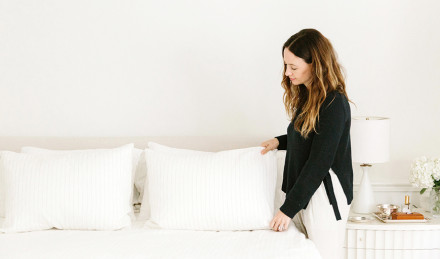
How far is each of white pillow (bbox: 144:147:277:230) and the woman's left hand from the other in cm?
8

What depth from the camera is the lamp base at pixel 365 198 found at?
2779 millimetres

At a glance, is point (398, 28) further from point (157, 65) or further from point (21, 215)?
point (21, 215)

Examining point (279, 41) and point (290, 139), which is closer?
point (290, 139)

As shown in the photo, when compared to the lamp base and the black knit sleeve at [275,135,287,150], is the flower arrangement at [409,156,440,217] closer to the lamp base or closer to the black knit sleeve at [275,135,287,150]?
the lamp base

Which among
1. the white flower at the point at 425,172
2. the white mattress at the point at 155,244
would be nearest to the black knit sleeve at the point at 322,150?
the white mattress at the point at 155,244

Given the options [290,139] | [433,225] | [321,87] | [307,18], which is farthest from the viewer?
[307,18]

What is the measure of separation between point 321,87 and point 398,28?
3.24 ft

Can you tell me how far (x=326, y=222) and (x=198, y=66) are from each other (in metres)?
1.15

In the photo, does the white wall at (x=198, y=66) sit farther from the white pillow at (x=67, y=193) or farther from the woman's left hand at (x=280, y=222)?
the woman's left hand at (x=280, y=222)

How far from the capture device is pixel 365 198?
2.78 m

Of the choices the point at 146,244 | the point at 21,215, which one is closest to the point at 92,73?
the point at 21,215

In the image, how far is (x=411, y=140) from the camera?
3.01 m

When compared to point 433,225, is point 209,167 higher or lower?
higher

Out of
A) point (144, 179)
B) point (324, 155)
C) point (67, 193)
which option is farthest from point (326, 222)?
point (67, 193)
